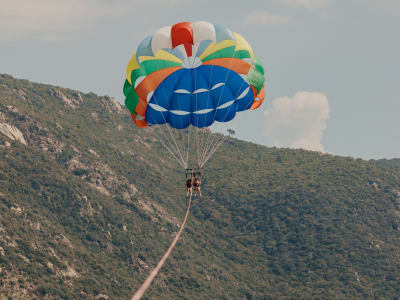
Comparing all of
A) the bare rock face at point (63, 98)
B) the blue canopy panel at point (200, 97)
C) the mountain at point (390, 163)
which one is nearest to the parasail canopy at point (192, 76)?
the blue canopy panel at point (200, 97)

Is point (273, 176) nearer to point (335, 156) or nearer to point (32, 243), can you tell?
point (335, 156)

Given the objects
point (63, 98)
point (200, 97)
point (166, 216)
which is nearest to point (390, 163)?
point (166, 216)

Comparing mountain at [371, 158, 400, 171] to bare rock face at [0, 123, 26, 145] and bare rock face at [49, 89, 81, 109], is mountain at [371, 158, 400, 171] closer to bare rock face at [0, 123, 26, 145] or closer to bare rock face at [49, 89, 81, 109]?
bare rock face at [49, 89, 81, 109]

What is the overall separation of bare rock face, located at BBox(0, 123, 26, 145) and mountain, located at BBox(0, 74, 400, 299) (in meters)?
0.25

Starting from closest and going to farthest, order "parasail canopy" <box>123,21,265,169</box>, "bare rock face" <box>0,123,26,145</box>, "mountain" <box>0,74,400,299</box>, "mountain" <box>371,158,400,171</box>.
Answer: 1. "parasail canopy" <box>123,21,265,169</box>
2. "mountain" <box>0,74,400,299</box>
3. "bare rock face" <box>0,123,26,145</box>
4. "mountain" <box>371,158,400,171</box>

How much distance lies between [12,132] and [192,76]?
6518 centimetres

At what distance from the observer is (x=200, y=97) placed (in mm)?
48750

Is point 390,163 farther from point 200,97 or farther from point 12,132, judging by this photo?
point 200,97

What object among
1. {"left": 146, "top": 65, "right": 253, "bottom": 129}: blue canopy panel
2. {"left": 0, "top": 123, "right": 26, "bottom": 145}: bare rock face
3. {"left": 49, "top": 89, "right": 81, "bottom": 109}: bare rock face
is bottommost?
{"left": 146, "top": 65, "right": 253, "bottom": 129}: blue canopy panel

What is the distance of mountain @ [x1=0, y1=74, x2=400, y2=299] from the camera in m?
89.8

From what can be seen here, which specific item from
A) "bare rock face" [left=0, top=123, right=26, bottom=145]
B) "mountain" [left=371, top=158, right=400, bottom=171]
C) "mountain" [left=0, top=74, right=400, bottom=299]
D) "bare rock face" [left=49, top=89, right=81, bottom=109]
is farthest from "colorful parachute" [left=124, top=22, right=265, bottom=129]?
"mountain" [left=371, top=158, right=400, bottom=171]

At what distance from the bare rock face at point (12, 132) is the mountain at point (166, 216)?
0.25 metres

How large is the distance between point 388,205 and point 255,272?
2969 centimetres

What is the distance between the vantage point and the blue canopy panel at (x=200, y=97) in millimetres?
48156
